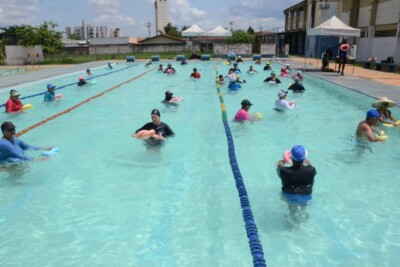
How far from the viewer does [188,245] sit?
4.10 metres

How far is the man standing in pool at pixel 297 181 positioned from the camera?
4438mm

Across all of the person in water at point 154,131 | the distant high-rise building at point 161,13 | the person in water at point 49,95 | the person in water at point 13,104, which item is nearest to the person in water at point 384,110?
the person in water at point 154,131

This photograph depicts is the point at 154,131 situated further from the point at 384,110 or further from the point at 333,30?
the point at 333,30

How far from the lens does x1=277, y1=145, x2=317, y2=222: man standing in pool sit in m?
4.44

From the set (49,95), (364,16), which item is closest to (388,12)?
(364,16)

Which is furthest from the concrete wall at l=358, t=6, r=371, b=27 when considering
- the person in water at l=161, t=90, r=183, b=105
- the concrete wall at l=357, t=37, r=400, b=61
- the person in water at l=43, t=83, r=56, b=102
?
the person in water at l=43, t=83, r=56, b=102

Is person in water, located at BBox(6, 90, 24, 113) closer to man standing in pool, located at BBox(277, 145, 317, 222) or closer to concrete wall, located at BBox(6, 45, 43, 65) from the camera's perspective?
man standing in pool, located at BBox(277, 145, 317, 222)

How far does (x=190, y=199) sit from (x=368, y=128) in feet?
13.7

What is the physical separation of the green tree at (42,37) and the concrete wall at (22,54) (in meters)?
0.42

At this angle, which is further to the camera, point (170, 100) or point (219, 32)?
point (219, 32)

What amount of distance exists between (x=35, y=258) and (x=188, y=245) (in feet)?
5.42

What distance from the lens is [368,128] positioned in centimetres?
722

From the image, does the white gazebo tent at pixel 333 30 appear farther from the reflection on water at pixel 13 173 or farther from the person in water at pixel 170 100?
the reflection on water at pixel 13 173

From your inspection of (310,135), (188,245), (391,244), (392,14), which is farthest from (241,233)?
(392,14)
